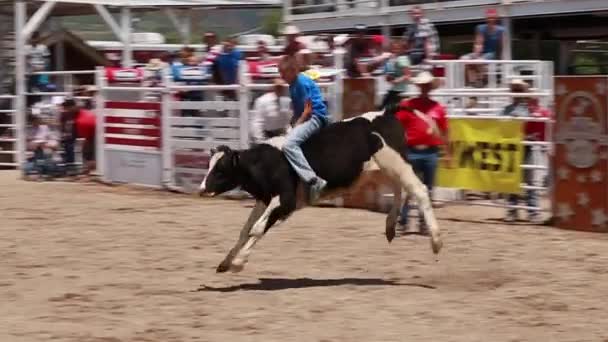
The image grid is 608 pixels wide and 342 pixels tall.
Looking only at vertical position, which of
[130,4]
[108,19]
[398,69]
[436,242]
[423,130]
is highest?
[130,4]

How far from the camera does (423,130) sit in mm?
10648

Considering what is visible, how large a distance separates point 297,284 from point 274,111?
216 inches

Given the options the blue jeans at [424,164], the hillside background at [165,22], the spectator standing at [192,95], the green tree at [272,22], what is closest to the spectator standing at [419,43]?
the spectator standing at [192,95]

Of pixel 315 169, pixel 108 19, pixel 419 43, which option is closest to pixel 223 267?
pixel 315 169

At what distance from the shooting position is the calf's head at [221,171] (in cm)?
843

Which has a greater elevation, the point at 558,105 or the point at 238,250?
the point at 558,105

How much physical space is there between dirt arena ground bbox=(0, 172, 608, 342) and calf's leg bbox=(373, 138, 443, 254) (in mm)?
309

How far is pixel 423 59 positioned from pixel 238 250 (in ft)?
27.0

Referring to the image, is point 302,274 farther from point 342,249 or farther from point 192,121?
point 192,121

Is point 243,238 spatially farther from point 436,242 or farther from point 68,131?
point 68,131

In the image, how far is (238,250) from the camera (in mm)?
8539

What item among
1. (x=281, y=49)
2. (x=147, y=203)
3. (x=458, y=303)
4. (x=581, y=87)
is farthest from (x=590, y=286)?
(x=281, y=49)

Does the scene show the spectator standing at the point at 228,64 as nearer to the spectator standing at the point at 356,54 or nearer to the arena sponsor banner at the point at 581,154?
the spectator standing at the point at 356,54

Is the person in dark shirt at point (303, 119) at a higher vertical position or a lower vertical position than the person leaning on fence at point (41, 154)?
higher
